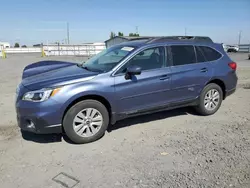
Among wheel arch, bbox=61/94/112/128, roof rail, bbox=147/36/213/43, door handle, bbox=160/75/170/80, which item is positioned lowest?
wheel arch, bbox=61/94/112/128

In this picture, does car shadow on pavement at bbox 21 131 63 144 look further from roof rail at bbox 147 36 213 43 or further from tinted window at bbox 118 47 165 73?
roof rail at bbox 147 36 213 43

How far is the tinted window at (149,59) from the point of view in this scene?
4.31 metres

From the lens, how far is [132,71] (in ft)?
13.1

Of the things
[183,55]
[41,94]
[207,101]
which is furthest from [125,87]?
[207,101]

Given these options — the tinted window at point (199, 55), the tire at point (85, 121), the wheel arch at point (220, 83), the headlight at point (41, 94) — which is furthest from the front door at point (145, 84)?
the wheel arch at point (220, 83)

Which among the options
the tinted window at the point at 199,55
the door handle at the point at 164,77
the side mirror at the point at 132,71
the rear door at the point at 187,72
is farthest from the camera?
the tinted window at the point at 199,55

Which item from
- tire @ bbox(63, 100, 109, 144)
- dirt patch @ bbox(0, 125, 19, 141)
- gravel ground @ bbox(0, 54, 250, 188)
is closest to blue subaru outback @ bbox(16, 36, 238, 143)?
tire @ bbox(63, 100, 109, 144)

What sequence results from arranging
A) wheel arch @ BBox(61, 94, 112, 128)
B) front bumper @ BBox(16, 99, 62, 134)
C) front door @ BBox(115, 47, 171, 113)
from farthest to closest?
front door @ BBox(115, 47, 171, 113) < wheel arch @ BBox(61, 94, 112, 128) < front bumper @ BBox(16, 99, 62, 134)

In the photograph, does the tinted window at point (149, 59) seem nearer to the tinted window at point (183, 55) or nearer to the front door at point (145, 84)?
the front door at point (145, 84)

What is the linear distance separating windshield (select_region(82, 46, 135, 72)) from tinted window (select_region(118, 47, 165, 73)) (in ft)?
0.62

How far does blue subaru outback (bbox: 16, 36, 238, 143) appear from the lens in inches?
144

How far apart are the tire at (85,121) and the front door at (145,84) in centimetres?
37

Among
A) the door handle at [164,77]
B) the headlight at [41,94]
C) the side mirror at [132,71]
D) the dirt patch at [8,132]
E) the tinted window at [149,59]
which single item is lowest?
the dirt patch at [8,132]

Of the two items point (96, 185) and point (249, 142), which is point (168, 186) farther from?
point (249, 142)
